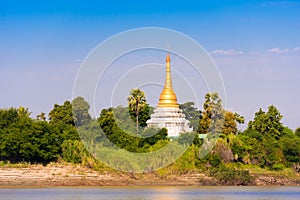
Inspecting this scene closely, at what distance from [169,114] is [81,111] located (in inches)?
420

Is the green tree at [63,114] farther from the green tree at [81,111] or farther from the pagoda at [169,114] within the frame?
the pagoda at [169,114]

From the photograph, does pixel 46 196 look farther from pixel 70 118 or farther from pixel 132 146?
pixel 70 118

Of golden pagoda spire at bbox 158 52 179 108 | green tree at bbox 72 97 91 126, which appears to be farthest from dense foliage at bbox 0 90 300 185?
golden pagoda spire at bbox 158 52 179 108

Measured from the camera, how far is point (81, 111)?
7231cm

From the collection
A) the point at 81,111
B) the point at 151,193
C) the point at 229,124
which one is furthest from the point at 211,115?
the point at 151,193

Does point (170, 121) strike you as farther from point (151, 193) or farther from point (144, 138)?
point (151, 193)

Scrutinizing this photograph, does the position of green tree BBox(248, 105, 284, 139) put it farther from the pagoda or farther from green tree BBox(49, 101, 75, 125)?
green tree BBox(49, 101, 75, 125)

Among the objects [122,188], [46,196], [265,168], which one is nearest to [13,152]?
[122,188]

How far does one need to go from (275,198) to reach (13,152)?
2137cm

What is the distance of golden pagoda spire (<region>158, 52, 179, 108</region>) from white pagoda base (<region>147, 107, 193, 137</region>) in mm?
689

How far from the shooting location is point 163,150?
65.7 metres

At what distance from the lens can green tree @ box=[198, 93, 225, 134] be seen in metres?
76.1

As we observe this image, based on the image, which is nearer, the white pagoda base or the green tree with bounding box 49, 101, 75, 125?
the green tree with bounding box 49, 101, 75, 125

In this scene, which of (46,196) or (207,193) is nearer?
(46,196)
